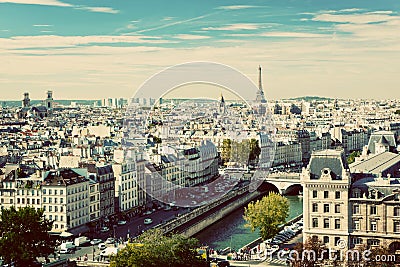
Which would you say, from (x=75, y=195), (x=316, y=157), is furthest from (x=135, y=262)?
(x=75, y=195)

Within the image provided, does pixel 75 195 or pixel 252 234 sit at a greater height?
pixel 75 195

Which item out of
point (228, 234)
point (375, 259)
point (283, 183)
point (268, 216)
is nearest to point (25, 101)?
point (283, 183)

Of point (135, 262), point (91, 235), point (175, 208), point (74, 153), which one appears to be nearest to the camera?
point (135, 262)

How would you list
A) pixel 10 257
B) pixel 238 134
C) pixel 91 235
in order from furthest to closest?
pixel 238 134, pixel 91 235, pixel 10 257

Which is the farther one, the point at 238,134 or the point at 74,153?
the point at 238,134

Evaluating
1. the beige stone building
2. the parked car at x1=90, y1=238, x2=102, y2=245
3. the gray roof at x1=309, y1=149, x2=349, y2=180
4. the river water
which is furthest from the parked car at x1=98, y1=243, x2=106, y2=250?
the gray roof at x1=309, y1=149, x2=349, y2=180

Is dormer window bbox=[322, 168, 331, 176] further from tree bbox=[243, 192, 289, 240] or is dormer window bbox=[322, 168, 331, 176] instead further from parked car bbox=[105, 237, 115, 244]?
parked car bbox=[105, 237, 115, 244]

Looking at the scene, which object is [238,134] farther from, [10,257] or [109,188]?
[10,257]
